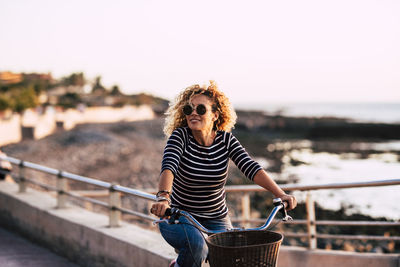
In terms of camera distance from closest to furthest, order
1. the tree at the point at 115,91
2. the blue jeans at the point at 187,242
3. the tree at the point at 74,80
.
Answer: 1. the blue jeans at the point at 187,242
2. the tree at the point at 74,80
3. the tree at the point at 115,91

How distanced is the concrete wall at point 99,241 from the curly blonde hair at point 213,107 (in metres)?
1.31

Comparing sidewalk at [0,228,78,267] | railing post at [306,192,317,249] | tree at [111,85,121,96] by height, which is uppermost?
railing post at [306,192,317,249]

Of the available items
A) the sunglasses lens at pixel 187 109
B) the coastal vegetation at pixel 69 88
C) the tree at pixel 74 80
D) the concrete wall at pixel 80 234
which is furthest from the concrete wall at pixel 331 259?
the tree at pixel 74 80

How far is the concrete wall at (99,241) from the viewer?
4586mm

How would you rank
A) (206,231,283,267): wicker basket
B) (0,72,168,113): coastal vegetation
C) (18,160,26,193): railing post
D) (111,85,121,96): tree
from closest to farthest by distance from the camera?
(206,231,283,267): wicker basket → (18,160,26,193): railing post → (0,72,168,113): coastal vegetation → (111,85,121,96): tree

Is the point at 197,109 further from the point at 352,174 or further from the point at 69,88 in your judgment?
the point at 69,88

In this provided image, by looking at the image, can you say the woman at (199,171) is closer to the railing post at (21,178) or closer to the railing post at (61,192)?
the railing post at (61,192)

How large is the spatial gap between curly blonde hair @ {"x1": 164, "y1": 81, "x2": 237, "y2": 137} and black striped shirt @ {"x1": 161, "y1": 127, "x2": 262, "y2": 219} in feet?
0.69

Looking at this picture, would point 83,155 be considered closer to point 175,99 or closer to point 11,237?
point 11,237

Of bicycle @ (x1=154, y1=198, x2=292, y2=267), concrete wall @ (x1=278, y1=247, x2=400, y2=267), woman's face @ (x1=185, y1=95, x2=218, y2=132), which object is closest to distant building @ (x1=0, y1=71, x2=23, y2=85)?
concrete wall @ (x1=278, y1=247, x2=400, y2=267)

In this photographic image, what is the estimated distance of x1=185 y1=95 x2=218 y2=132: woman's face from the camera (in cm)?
305

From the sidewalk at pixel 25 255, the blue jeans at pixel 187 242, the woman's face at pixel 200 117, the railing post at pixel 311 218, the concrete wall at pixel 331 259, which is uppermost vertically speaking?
the woman's face at pixel 200 117

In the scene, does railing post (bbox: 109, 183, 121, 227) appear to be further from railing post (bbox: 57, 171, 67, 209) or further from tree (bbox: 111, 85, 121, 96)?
tree (bbox: 111, 85, 121, 96)

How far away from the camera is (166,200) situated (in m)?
2.73
